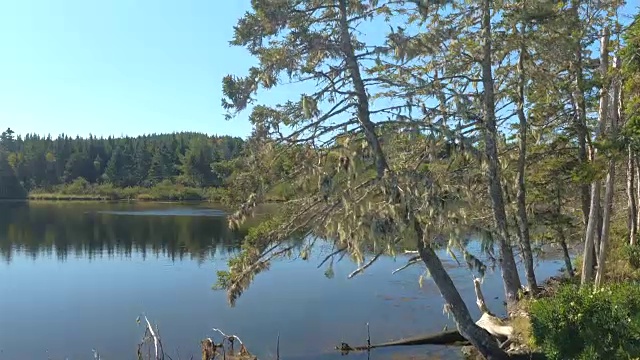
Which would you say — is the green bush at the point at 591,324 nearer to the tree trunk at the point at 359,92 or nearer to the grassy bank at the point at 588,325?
the grassy bank at the point at 588,325

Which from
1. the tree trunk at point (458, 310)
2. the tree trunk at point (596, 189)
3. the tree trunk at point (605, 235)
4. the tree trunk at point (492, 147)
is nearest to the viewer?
the tree trunk at point (458, 310)

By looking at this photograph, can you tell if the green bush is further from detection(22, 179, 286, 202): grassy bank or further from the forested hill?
the forested hill

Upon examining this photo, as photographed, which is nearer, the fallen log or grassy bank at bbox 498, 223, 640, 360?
grassy bank at bbox 498, 223, 640, 360

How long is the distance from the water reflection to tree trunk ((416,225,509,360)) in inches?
839

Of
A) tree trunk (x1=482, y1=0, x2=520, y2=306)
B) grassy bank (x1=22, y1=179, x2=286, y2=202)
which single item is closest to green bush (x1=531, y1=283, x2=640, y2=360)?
tree trunk (x1=482, y1=0, x2=520, y2=306)

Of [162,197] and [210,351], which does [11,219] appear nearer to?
[162,197]

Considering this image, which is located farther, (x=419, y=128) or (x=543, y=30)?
(x=543, y=30)

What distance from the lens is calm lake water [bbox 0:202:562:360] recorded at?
51.1ft

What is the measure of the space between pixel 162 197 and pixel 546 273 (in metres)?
74.1

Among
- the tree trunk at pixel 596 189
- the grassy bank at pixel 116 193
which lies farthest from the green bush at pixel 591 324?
the grassy bank at pixel 116 193

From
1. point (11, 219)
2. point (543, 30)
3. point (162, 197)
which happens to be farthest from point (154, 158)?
point (543, 30)

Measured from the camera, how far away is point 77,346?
15.6 m

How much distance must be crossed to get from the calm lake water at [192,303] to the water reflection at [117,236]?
32 centimetres

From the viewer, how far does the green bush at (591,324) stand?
846 cm
